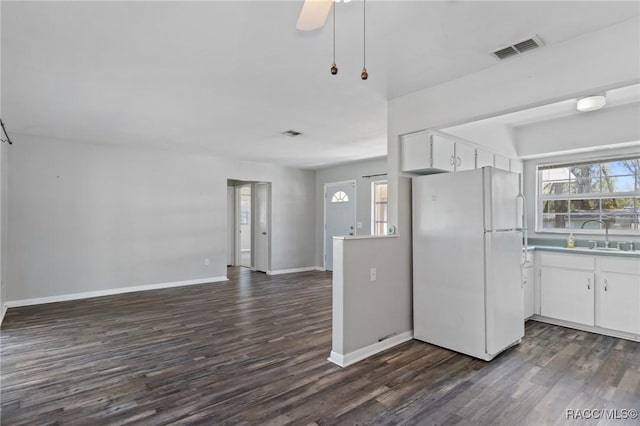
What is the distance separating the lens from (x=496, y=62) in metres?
2.68

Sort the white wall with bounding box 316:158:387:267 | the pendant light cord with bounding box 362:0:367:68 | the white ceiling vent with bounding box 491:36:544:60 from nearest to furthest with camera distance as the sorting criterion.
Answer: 1. the pendant light cord with bounding box 362:0:367:68
2. the white ceiling vent with bounding box 491:36:544:60
3. the white wall with bounding box 316:158:387:267

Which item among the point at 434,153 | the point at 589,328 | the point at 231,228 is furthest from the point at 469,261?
the point at 231,228

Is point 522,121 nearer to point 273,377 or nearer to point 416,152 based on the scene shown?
point 416,152

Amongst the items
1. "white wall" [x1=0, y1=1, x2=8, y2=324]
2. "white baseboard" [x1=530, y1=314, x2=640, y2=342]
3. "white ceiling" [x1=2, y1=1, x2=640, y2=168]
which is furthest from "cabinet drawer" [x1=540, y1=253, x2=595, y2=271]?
"white wall" [x1=0, y1=1, x2=8, y2=324]

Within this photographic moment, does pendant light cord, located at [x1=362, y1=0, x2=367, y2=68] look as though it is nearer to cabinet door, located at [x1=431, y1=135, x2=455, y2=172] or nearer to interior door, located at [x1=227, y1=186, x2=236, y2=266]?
cabinet door, located at [x1=431, y1=135, x2=455, y2=172]

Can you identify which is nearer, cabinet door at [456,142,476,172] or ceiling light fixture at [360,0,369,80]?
ceiling light fixture at [360,0,369,80]

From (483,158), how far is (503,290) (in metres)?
1.71

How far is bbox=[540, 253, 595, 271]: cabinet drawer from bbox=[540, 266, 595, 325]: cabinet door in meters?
0.05

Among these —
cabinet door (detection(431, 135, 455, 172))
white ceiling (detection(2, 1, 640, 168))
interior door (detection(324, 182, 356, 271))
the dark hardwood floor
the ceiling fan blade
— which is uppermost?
white ceiling (detection(2, 1, 640, 168))

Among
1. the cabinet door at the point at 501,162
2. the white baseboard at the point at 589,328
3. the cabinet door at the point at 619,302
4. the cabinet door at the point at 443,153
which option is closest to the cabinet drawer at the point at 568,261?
the cabinet door at the point at 619,302

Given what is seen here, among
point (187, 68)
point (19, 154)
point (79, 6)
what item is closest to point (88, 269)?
point (19, 154)

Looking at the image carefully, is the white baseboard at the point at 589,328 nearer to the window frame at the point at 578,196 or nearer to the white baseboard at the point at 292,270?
the window frame at the point at 578,196

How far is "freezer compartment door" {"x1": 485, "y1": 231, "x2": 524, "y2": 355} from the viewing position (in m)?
2.94

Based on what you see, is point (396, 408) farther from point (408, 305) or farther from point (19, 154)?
point (19, 154)
